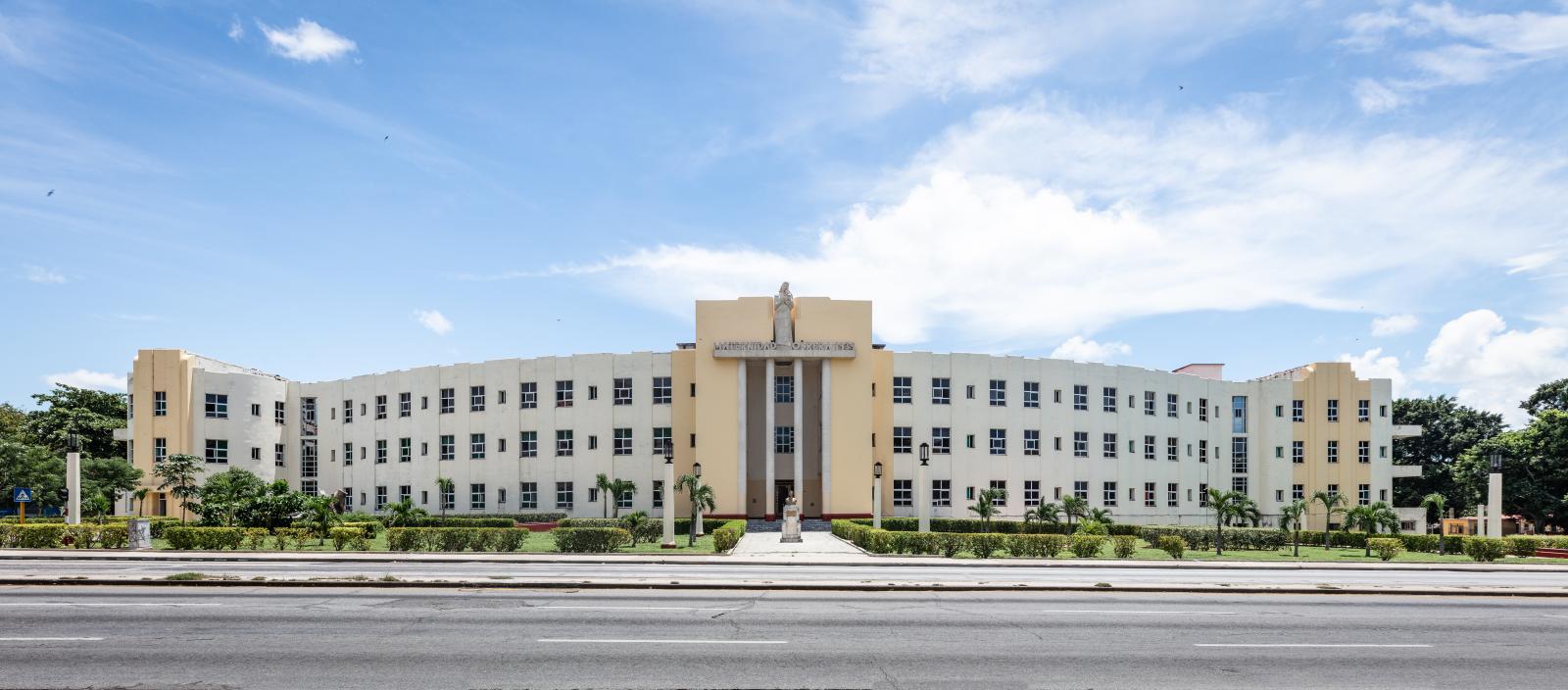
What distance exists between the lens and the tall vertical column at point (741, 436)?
60.0 metres

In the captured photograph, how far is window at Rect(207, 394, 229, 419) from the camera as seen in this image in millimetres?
68312

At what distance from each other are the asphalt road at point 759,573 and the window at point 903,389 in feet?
108

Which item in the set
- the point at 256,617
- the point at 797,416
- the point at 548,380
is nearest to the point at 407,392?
the point at 548,380

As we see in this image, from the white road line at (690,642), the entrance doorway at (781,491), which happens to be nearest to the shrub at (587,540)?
the white road line at (690,642)

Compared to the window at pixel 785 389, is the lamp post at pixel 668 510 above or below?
below

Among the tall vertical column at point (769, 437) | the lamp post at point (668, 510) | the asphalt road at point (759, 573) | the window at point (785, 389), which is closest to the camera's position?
the asphalt road at point (759, 573)

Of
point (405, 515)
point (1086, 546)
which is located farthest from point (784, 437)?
point (1086, 546)

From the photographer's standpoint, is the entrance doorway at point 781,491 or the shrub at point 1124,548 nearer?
the shrub at point 1124,548

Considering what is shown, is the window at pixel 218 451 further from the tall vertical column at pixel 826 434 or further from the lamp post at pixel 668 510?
the lamp post at pixel 668 510

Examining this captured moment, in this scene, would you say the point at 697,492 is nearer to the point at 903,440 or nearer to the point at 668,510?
the point at 668,510

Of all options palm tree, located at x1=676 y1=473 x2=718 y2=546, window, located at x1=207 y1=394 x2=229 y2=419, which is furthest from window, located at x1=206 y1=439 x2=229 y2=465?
palm tree, located at x1=676 y1=473 x2=718 y2=546

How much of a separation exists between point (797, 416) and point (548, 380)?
16355 mm

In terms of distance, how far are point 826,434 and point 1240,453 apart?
3331cm

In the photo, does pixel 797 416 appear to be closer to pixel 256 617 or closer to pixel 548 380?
pixel 548 380
